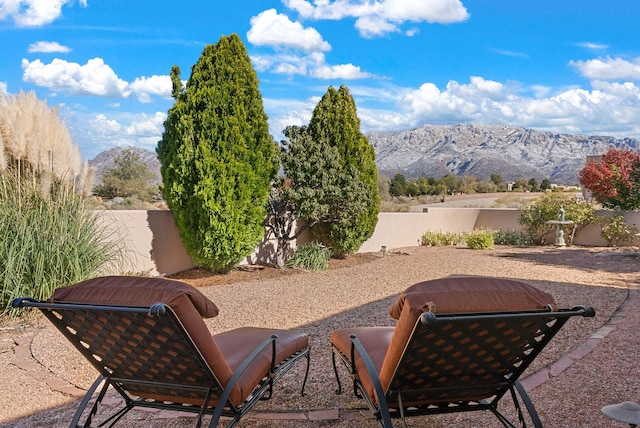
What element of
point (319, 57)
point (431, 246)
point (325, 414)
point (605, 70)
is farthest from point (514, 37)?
point (325, 414)

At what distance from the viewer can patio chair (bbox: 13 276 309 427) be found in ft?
6.92

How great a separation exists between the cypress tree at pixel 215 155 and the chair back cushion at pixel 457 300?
5969 millimetres

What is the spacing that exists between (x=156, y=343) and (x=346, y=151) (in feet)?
27.6

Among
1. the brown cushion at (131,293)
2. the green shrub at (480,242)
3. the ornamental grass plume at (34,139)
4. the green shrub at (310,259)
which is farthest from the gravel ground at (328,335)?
the green shrub at (480,242)

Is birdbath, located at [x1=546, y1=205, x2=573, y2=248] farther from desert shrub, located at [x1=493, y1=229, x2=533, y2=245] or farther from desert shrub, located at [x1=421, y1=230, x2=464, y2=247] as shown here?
desert shrub, located at [x1=421, y1=230, x2=464, y2=247]

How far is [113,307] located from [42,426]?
1.48m

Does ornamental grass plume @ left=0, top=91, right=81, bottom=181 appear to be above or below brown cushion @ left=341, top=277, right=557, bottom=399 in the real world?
above

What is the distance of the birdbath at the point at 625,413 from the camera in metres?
2.13

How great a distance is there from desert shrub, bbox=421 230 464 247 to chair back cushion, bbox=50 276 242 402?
12676 mm

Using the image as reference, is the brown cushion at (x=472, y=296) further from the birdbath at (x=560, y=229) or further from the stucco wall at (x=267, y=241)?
the birdbath at (x=560, y=229)

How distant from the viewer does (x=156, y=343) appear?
222 cm

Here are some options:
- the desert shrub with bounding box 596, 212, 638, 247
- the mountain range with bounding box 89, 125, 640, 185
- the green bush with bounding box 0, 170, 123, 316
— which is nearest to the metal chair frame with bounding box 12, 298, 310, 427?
the green bush with bounding box 0, 170, 123, 316

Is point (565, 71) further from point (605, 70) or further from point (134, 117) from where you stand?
point (134, 117)

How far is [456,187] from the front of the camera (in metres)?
34.9
